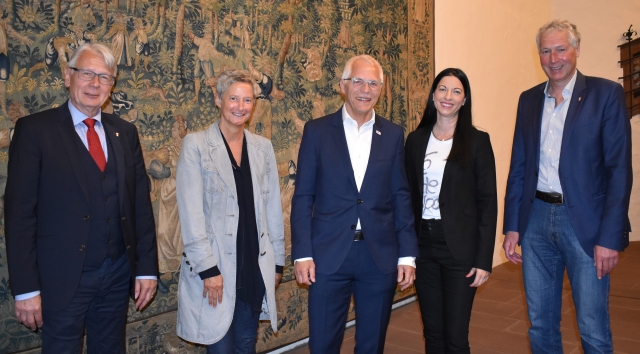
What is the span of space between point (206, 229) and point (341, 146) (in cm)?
76

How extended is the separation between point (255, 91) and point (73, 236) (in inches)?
42.8

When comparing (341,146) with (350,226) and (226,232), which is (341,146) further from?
(226,232)

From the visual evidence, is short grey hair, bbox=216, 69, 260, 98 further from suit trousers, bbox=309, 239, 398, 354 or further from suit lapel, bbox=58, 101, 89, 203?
suit trousers, bbox=309, 239, 398, 354

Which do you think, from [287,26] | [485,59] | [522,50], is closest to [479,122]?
[485,59]

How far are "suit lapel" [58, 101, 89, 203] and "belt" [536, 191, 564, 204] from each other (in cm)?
223

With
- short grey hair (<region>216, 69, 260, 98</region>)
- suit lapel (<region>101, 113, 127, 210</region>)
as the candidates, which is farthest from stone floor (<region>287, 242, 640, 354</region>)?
short grey hair (<region>216, 69, 260, 98</region>)

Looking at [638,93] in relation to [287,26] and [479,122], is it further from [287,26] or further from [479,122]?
[287,26]

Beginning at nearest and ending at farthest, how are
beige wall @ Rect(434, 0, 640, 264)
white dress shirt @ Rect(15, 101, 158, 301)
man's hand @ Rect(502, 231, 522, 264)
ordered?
1. white dress shirt @ Rect(15, 101, 158, 301)
2. man's hand @ Rect(502, 231, 522, 264)
3. beige wall @ Rect(434, 0, 640, 264)

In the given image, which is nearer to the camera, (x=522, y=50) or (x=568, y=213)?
(x=568, y=213)

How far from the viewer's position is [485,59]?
6.30 meters

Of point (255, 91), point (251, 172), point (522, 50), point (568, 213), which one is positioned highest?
point (522, 50)

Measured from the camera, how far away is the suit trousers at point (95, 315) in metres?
2.13

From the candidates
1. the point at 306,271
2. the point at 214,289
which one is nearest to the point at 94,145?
the point at 214,289

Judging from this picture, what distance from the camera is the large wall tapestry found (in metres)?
2.57
